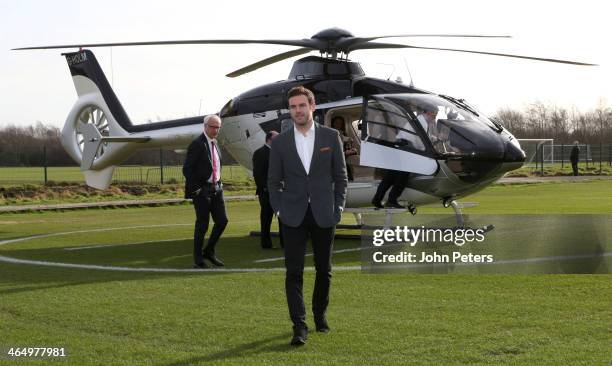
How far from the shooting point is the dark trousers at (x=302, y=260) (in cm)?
616

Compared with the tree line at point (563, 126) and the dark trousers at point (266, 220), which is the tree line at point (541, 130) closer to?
the tree line at point (563, 126)

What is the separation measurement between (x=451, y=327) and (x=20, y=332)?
11.0 ft

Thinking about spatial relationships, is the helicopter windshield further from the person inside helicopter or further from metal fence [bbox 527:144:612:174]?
metal fence [bbox 527:144:612:174]

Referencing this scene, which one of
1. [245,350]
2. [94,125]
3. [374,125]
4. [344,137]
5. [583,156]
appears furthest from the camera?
[583,156]

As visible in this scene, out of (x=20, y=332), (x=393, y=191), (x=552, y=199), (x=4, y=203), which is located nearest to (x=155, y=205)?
(x=4, y=203)

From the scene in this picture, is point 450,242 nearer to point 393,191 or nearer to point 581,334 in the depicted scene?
point 393,191

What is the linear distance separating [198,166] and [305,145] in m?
4.03

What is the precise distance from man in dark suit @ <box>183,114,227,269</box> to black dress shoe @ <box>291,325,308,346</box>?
4.27 meters

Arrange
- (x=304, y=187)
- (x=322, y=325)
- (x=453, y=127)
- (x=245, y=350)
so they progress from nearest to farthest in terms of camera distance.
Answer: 1. (x=245, y=350)
2. (x=304, y=187)
3. (x=322, y=325)
4. (x=453, y=127)

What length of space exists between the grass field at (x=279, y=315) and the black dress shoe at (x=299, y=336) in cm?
6

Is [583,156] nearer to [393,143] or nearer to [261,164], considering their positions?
[393,143]

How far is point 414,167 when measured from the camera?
11664 mm

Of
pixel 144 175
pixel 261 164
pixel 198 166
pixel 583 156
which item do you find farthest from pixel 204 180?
pixel 583 156

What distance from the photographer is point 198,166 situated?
10.0 meters
